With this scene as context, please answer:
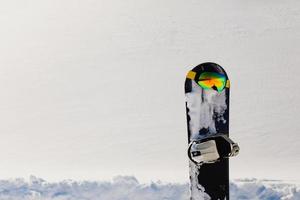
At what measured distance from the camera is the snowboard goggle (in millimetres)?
3088

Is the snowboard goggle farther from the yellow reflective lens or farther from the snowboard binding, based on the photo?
the snowboard binding

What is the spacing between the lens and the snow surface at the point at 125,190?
5.23 meters

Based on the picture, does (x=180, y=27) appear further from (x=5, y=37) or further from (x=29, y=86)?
(x=5, y=37)

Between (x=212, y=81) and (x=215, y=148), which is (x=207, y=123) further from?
(x=215, y=148)

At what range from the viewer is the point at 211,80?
3123 mm

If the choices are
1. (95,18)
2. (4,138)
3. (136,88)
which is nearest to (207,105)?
(4,138)

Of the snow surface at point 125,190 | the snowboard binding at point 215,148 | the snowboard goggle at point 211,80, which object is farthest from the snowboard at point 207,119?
the snow surface at point 125,190

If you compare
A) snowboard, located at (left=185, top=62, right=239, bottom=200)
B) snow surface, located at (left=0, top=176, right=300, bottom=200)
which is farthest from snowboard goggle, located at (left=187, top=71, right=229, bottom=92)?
snow surface, located at (left=0, top=176, right=300, bottom=200)

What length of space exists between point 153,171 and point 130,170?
23.7 inches

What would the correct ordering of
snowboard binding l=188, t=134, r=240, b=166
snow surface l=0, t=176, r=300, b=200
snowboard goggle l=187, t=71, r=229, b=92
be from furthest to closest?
snow surface l=0, t=176, r=300, b=200
snowboard goggle l=187, t=71, r=229, b=92
snowboard binding l=188, t=134, r=240, b=166

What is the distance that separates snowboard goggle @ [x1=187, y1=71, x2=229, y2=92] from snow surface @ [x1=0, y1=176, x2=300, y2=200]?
2.17 meters

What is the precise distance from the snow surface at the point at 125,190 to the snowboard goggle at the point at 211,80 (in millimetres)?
2168

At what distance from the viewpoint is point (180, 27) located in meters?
13.7

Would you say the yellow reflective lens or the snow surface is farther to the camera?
the snow surface
